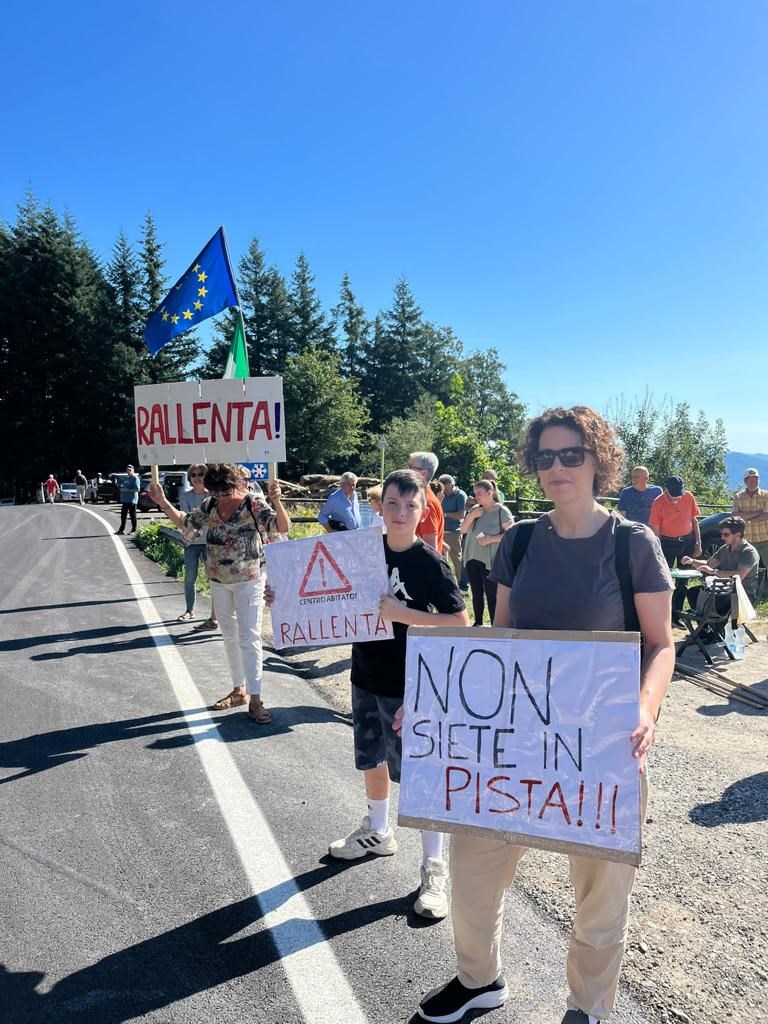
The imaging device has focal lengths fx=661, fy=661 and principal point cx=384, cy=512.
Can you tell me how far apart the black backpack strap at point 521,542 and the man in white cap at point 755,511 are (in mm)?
8663

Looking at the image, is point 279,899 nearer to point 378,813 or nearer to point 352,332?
point 378,813

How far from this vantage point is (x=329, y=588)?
327cm

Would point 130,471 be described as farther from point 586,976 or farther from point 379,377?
point 379,377

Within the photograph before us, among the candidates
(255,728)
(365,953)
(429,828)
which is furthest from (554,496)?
(255,728)

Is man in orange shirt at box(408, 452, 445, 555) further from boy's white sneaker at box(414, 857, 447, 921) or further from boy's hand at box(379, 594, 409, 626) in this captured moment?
boy's white sneaker at box(414, 857, 447, 921)

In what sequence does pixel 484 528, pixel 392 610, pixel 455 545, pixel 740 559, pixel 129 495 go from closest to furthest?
pixel 392 610 → pixel 484 528 → pixel 740 559 → pixel 455 545 → pixel 129 495

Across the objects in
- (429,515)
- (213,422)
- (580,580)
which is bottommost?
(580,580)

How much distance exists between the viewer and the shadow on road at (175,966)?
2252 millimetres

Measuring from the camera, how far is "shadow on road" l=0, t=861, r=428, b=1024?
2.25m

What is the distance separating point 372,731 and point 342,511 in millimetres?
4384

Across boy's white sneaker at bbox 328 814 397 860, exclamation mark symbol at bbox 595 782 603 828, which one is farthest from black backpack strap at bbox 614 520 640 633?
boy's white sneaker at bbox 328 814 397 860

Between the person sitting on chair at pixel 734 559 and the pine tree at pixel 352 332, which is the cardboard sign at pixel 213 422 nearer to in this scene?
the person sitting on chair at pixel 734 559

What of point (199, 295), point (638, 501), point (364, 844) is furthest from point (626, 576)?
point (638, 501)

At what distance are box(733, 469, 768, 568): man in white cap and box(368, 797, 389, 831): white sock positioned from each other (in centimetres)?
836
